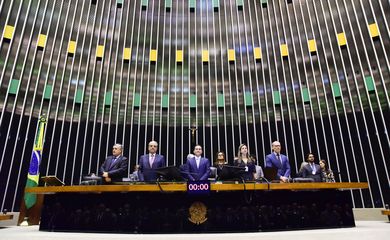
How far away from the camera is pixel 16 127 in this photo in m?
9.70

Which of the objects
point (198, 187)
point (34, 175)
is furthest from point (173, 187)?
point (34, 175)

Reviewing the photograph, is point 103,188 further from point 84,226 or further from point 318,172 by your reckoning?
point 318,172

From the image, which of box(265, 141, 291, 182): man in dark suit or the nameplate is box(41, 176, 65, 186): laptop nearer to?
the nameplate

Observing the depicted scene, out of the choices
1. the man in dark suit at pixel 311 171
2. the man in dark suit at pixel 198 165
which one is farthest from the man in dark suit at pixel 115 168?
the man in dark suit at pixel 311 171

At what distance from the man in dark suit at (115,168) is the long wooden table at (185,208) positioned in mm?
221

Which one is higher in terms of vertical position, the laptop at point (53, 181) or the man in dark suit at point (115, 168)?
the man in dark suit at point (115, 168)

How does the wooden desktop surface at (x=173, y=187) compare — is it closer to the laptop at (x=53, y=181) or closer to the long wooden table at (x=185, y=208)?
the long wooden table at (x=185, y=208)

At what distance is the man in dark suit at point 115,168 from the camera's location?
13.7 ft

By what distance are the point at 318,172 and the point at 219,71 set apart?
269 inches

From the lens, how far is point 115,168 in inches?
176

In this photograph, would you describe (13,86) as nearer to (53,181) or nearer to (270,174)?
(53,181)

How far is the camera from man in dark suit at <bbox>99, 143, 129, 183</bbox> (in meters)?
4.18

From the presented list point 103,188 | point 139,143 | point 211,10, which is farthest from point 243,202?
point 211,10

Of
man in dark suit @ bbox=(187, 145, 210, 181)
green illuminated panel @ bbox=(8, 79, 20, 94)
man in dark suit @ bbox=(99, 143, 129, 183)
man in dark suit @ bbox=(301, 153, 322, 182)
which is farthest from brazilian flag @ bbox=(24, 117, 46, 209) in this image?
man in dark suit @ bbox=(301, 153, 322, 182)
